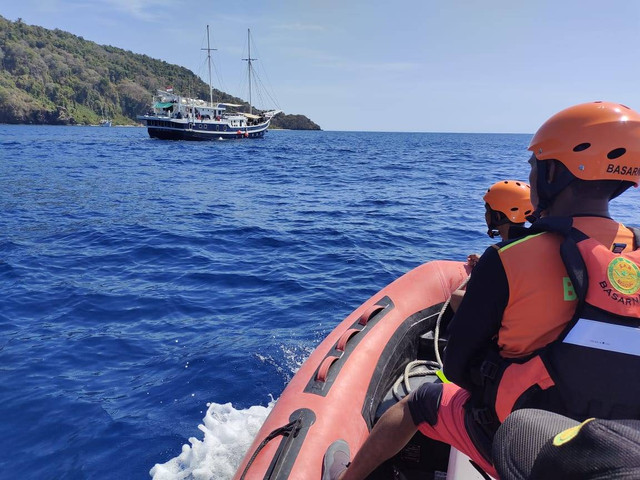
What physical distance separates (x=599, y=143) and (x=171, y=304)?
18.0 feet

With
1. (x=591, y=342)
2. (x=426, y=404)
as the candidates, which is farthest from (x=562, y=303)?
(x=426, y=404)

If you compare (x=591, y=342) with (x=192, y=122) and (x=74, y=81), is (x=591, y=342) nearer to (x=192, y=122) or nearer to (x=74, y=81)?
(x=192, y=122)

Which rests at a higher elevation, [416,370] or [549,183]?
[549,183]

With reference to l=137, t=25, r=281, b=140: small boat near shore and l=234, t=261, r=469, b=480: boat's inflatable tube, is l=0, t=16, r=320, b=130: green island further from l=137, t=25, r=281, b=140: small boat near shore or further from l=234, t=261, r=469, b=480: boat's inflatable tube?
l=234, t=261, r=469, b=480: boat's inflatable tube

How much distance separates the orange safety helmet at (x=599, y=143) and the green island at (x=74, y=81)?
109253mm

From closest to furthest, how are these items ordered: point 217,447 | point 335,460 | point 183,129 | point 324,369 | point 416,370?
point 335,460
point 324,369
point 416,370
point 217,447
point 183,129

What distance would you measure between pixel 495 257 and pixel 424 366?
227 centimetres

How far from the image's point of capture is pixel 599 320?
1334mm

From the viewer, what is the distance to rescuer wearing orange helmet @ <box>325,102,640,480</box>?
52.6 inches

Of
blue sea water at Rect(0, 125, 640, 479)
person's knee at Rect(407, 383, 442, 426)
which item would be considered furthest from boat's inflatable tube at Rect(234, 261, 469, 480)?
blue sea water at Rect(0, 125, 640, 479)

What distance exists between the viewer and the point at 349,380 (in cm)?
296

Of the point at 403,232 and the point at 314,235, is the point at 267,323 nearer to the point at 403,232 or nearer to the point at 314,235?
the point at 314,235

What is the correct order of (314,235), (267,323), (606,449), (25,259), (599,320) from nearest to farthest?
1. (606,449)
2. (599,320)
3. (267,323)
4. (25,259)
5. (314,235)

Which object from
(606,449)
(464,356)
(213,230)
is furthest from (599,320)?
(213,230)
